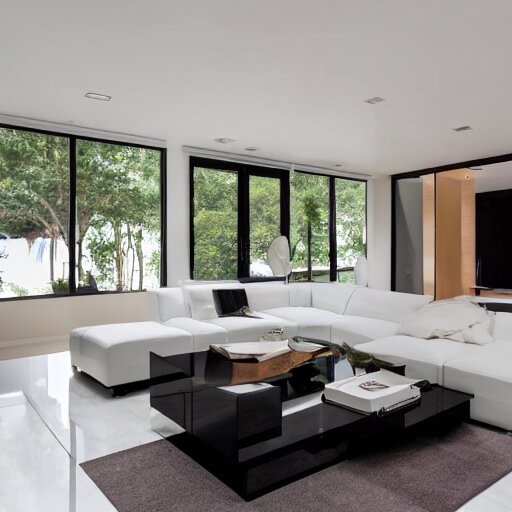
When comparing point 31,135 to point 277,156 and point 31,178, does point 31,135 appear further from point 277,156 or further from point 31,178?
point 277,156

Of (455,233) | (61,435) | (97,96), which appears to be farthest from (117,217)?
(455,233)

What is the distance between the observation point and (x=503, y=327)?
365 centimetres

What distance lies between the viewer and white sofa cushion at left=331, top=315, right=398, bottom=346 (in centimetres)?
409

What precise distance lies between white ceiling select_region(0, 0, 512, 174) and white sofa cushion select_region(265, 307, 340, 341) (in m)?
2.01

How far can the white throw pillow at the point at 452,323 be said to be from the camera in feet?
11.4

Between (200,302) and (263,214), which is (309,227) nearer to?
(263,214)

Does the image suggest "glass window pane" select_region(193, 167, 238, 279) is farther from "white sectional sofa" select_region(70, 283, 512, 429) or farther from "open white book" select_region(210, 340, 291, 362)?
"open white book" select_region(210, 340, 291, 362)

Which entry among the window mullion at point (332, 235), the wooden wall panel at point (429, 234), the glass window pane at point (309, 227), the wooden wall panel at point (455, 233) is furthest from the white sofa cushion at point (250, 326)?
the wooden wall panel at point (429, 234)

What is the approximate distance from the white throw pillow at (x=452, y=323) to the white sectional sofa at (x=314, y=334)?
3.4 inches

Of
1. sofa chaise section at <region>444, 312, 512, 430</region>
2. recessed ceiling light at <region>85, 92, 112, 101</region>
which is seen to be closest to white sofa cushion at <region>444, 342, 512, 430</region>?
sofa chaise section at <region>444, 312, 512, 430</region>

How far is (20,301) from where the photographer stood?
5117 millimetres

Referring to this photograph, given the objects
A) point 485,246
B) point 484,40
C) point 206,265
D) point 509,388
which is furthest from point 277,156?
point 509,388

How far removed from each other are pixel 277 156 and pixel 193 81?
10.3ft

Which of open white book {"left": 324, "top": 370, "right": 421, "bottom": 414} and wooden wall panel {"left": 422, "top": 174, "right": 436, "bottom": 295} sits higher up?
wooden wall panel {"left": 422, "top": 174, "right": 436, "bottom": 295}
